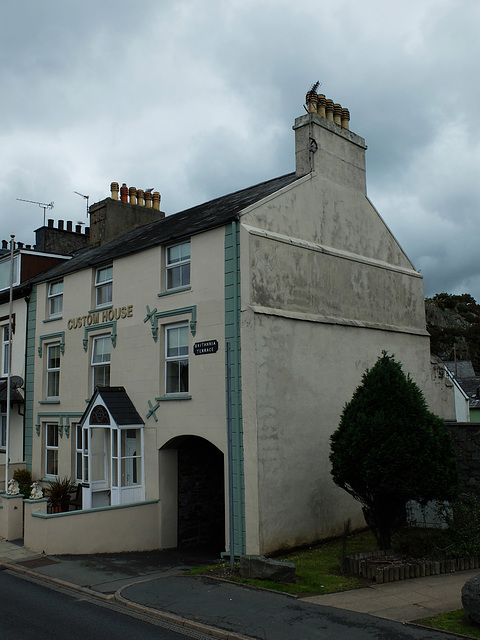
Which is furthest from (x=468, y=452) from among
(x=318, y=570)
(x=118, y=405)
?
(x=118, y=405)

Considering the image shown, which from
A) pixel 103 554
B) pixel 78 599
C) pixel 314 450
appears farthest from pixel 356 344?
pixel 78 599

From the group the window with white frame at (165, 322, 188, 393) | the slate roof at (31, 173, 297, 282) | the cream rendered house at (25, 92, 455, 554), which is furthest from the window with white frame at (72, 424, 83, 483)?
the slate roof at (31, 173, 297, 282)

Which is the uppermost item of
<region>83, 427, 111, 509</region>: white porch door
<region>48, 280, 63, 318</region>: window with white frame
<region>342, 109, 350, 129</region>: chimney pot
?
<region>342, 109, 350, 129</region>: chimney pot

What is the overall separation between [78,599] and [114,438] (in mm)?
7064

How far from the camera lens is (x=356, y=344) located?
18.0 m

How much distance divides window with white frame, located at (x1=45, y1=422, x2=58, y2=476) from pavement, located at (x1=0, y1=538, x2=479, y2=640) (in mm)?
7443

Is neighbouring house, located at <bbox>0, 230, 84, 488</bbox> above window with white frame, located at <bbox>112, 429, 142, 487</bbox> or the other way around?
above

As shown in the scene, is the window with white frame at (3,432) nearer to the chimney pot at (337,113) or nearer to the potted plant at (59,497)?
the potted plant at (59,497)

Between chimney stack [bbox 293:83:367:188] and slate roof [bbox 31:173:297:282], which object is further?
chimney stack [bbox 293:83:367:188]

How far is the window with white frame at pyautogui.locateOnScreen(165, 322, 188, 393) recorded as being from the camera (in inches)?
653

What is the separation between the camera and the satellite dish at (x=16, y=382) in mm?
22359

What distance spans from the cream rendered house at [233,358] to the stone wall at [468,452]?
3233mm

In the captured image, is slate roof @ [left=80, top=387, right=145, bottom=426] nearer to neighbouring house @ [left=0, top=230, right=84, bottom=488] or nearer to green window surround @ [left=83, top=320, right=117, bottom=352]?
green window surround @ [left=83, top=320, right=117, bottom=352]

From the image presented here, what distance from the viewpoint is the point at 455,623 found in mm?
8844
